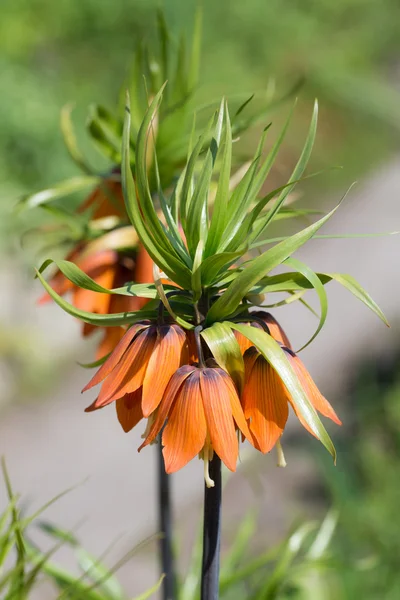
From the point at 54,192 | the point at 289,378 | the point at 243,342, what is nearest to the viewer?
the point at 289,378

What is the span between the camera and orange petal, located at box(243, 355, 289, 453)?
732 mm

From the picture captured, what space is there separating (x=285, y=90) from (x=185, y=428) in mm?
5433

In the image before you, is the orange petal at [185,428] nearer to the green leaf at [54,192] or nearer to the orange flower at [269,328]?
the orange flower at [269,328]

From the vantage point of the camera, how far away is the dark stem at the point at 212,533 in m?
0.78

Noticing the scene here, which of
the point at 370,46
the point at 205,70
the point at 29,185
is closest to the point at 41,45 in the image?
the point at 205,70

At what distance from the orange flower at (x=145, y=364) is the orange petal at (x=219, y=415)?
4cm

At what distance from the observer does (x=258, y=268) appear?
0.70m

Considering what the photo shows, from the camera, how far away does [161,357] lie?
74 centimetres

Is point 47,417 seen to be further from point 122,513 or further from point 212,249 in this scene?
point 212,249

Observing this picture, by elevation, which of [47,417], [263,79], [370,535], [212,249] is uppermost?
[263,79]

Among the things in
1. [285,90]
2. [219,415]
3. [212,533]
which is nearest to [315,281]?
[219,415]

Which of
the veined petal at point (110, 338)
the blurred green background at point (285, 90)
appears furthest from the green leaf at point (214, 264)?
the blurred green background at point (285, 90)

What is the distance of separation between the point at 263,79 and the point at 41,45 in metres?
1.68

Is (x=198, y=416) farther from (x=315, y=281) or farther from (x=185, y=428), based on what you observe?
(x=315, y=281)
